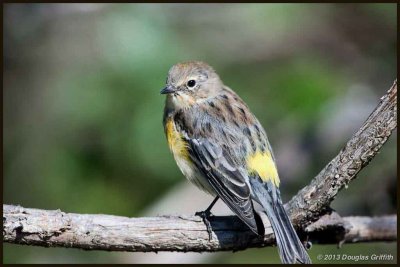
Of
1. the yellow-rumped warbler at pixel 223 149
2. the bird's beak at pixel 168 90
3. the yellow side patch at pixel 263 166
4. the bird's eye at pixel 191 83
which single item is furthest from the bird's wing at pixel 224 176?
the bird's eye at pixel 191 83

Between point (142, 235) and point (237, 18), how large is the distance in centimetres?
486

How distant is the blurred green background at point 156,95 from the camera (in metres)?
7.81

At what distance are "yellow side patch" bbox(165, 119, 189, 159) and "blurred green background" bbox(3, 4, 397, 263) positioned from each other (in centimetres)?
120

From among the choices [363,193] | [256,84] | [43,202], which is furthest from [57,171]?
[363,193]

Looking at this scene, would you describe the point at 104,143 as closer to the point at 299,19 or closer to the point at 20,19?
the point at 20,19

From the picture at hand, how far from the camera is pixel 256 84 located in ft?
30.0

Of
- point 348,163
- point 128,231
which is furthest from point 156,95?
point 348,163

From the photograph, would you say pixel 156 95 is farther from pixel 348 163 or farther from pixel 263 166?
pixel 348 163

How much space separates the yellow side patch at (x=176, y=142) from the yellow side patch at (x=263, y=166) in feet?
1.96

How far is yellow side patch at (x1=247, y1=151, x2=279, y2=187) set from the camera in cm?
587

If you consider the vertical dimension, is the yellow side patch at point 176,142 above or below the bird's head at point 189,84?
below

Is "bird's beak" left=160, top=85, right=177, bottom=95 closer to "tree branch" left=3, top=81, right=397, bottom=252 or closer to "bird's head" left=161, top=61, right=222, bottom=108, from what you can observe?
"bird's head" left=161, top=61, right=222, bottom=108

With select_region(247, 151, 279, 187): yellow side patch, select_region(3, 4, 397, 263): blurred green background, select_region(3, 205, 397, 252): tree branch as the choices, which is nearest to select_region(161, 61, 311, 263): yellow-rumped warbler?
select_region(247, 151, 279, 187): yellow side patch

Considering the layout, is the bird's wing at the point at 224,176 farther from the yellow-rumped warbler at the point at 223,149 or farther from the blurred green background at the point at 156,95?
the blurred green background at the point at 156,95
